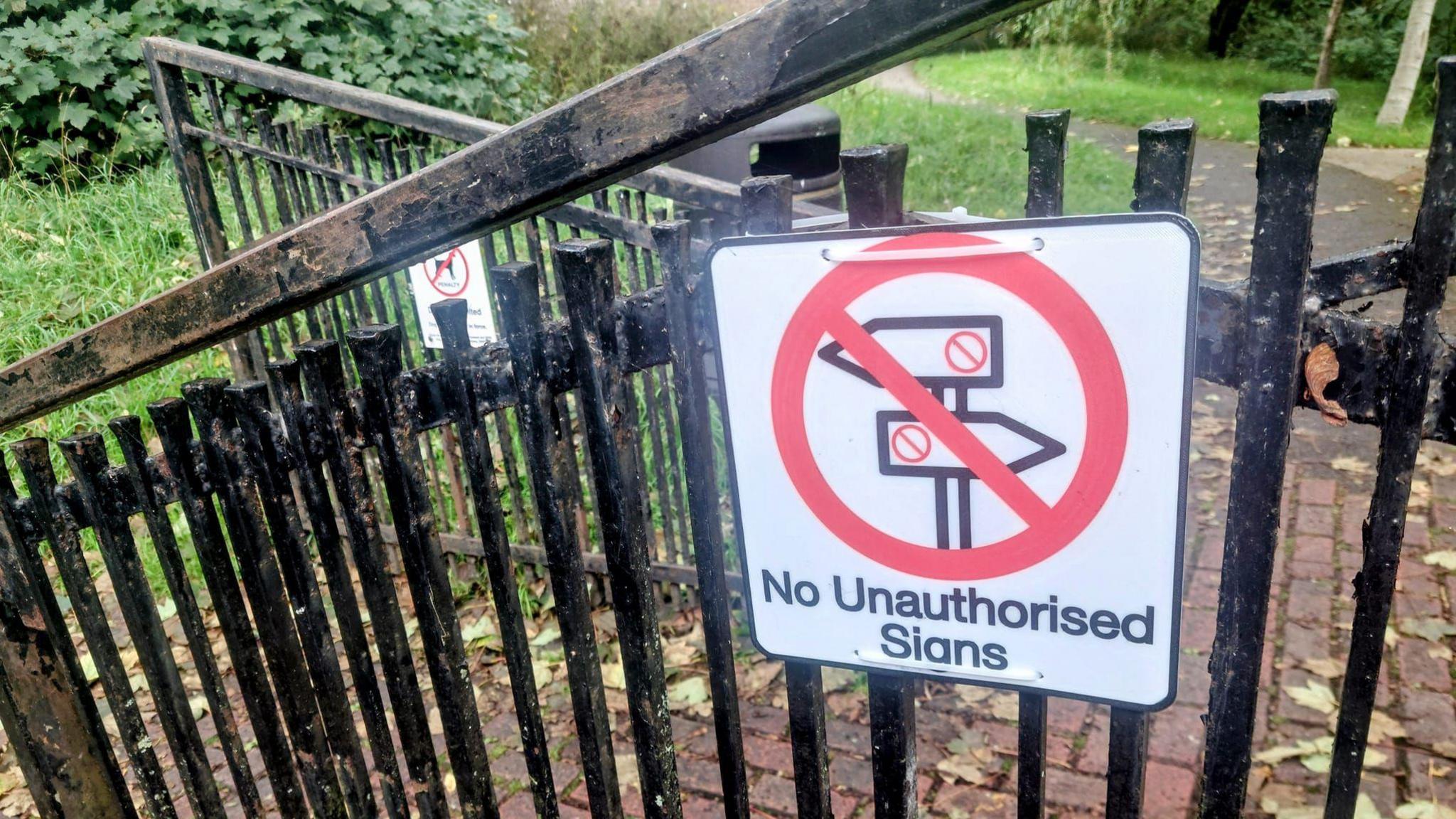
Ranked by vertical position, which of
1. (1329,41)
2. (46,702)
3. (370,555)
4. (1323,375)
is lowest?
(1329,41)

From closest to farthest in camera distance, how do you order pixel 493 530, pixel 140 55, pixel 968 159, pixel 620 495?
pixel 620 495 < pixel 493 530 < pixel 140 55 < pixel 968 159

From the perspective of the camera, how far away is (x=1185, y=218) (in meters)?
1.26

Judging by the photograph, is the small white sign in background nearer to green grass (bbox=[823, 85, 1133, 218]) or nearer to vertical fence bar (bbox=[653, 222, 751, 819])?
vertical fence bar (bbox=[653, 222, 751, 819])

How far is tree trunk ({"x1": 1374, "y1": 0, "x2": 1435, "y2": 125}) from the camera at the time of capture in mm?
13164

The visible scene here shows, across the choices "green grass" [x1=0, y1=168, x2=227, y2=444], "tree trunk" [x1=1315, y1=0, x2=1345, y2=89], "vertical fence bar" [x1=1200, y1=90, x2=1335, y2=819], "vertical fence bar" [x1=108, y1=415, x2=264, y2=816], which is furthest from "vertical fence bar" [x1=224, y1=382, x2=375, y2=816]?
"tree trunk" [x1=1315, y1=0, x2=1345, y2=89]

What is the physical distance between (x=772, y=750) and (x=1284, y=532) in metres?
2.54

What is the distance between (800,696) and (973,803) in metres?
1.73

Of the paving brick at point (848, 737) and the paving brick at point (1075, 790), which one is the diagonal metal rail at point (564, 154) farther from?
the paving brick at point (1075, 790)

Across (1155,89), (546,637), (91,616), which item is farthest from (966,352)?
(1155,89)

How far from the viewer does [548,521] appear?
1880 millimetres

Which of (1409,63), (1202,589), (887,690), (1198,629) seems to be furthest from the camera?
(1409,63)

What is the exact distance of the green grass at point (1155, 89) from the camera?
13.9 m

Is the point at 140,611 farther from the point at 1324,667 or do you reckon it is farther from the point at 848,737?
the point at 1324,667

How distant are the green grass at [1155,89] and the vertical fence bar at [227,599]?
1260 centimetres
